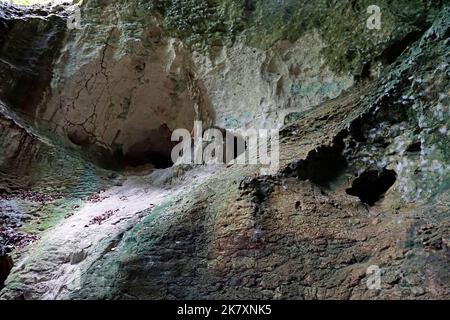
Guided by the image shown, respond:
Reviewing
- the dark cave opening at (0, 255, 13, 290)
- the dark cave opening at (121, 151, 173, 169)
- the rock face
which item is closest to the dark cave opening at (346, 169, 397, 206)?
the rock face

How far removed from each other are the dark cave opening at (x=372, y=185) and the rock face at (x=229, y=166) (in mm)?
21

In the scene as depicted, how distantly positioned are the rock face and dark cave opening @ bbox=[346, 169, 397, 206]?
2 centimetres

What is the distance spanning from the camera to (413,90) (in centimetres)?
493

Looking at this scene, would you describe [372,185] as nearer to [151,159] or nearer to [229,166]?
[229,166]

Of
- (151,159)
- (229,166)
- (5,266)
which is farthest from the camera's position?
(151,159)

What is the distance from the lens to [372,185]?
489 cm

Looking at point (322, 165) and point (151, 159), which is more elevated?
point (151, 159)

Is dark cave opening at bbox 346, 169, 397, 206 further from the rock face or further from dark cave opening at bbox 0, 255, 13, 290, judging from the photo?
dark cave opening at bbox 0, 255, 13, 290

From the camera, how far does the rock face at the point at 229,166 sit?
12.6 ft

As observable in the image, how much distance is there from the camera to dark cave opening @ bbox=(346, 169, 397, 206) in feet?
15.6

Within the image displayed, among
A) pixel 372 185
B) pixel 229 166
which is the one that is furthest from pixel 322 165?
pixel 229 166

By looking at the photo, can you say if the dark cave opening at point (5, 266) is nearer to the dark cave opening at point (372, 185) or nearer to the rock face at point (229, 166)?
the rock face at point (229, 166)

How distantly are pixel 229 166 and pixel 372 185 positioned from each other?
6.32ft
